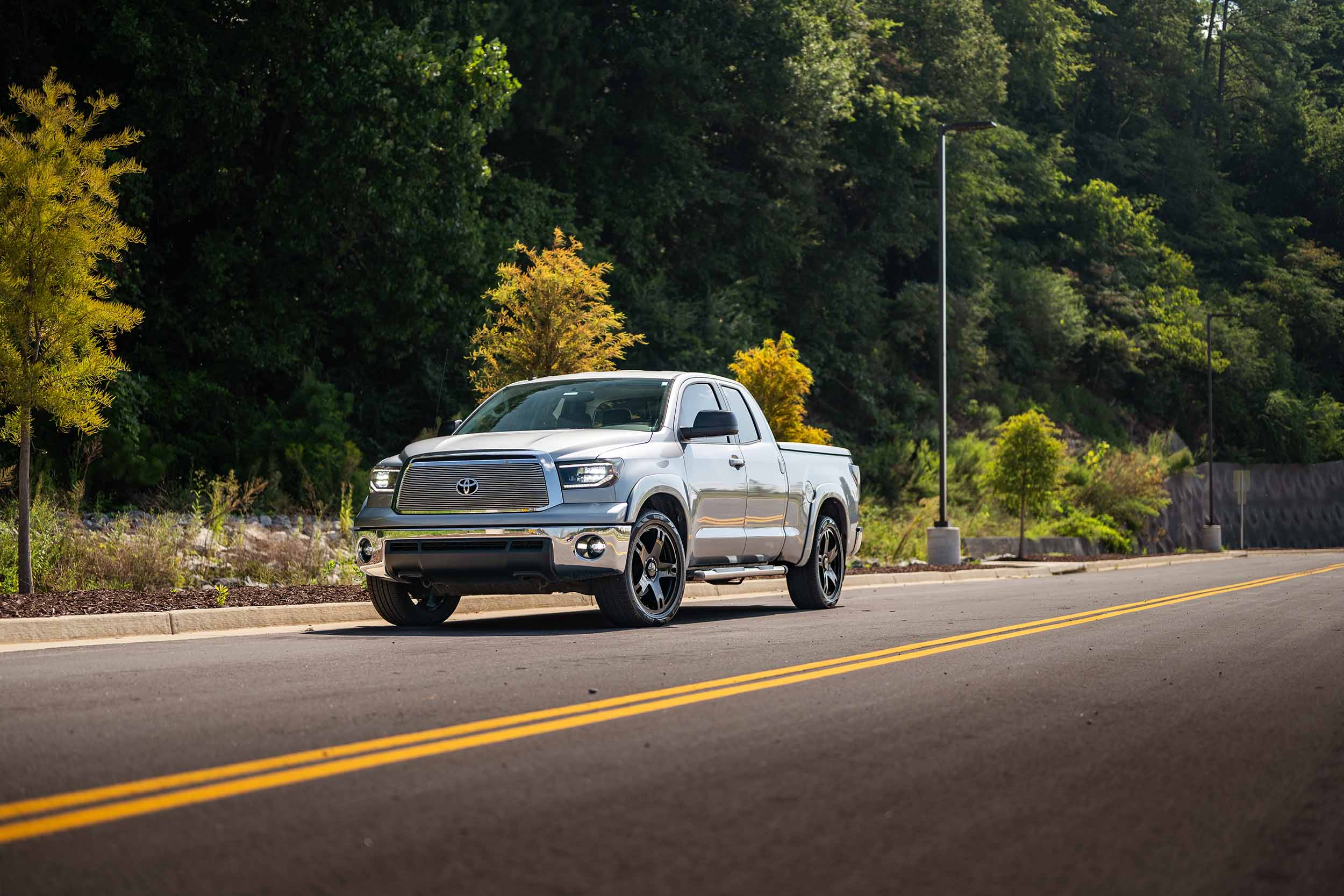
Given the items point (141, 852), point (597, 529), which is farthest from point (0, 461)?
point (141, 852)

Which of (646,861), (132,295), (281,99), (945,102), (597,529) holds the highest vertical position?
(945,102)

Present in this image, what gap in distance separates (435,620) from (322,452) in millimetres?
13650

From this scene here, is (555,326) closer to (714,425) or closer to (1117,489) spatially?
(714,425)

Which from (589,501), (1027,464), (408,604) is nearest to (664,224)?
(1027,464)

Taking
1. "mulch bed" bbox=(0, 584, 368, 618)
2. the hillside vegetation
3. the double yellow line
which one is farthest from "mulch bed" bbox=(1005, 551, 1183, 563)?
the double yellow line

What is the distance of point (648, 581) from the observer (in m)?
12.7

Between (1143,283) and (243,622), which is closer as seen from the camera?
(243,622)

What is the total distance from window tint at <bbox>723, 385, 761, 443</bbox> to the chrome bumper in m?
2.92

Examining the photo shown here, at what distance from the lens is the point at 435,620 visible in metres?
13.5

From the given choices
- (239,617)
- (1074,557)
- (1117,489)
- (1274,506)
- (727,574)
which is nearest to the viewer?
(239,617)

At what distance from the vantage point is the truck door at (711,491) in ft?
43.7

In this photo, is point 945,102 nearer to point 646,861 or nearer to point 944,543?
point 944,543

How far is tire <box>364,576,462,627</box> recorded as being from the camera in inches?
506

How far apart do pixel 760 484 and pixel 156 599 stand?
572cm
